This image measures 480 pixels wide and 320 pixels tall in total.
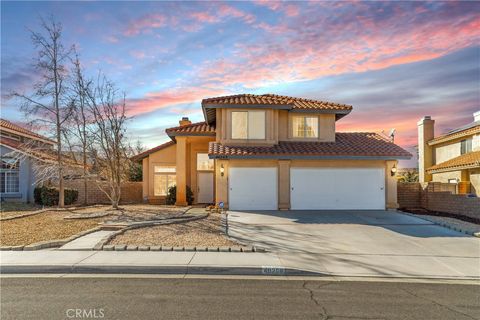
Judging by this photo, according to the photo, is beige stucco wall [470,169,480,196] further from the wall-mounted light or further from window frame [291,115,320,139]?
window frame [291,115,320,139]

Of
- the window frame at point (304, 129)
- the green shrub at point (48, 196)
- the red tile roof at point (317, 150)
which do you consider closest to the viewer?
the red tile roof at point (317, 150)

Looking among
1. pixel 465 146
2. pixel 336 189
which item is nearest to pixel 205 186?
Answer: pixel 336 189

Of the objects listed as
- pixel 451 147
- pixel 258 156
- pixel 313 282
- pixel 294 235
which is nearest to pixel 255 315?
pixel 313 282

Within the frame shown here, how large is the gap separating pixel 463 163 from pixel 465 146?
402 centimetres

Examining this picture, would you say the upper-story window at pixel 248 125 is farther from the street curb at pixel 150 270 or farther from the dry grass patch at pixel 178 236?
the street curb at pixel 150 270

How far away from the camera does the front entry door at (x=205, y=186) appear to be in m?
22.1

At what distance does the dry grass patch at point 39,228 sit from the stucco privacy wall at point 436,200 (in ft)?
54.5

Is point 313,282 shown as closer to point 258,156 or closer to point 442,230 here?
point 442,230

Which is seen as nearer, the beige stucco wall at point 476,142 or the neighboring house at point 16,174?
the neighboring house at point 16,174

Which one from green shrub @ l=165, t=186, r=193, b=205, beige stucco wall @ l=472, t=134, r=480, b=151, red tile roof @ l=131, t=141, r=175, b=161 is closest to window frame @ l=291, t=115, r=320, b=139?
green shrub @ l=165, t=186, r=193, b=205

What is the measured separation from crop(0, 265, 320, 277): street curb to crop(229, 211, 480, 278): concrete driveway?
31.5 inches

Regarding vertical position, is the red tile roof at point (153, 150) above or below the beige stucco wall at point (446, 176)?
above

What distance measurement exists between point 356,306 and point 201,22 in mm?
11469

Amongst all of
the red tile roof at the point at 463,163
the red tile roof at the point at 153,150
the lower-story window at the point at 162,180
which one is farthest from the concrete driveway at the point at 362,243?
the red tile roof at the point at 463,163
